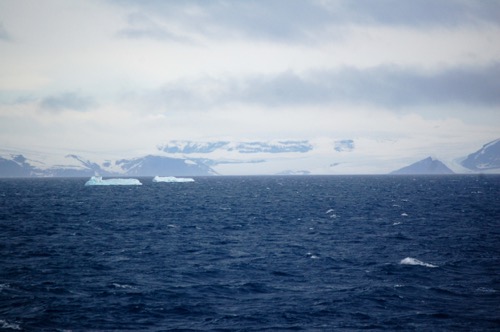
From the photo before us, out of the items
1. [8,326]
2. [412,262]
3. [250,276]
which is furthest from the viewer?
[412,262]

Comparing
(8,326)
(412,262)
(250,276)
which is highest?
(412,262)

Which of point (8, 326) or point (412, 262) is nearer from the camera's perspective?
point (8, 326)

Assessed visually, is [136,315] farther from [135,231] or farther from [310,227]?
[310,227]

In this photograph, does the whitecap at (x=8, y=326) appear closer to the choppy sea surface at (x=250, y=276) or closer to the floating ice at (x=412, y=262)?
the choppy sea surface at (x=250, y=276)

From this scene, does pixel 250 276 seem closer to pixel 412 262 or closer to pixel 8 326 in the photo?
pixel 412 262

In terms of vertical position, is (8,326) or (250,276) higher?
(250,276)

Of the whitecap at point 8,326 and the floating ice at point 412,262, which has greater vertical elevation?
the floating ice at point 412,262

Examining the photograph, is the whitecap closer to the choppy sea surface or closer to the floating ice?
the choppy sea surface

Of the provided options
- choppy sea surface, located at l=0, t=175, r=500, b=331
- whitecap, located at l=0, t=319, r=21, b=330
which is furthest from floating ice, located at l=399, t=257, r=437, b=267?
whitecap, located at l=0, t=319, r=21, b=330

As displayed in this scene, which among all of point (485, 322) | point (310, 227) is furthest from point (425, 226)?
point (485, 322)

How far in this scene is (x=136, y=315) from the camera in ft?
108

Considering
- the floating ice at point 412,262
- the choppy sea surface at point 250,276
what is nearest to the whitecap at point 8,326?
the choppy sea surface at point 250,276

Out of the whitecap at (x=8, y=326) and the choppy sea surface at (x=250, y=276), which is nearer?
the whitecap at (x=8, y=326)

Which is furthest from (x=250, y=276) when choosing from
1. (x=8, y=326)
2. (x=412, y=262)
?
(x=8, y=326)
